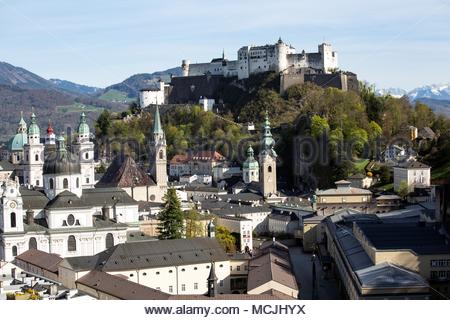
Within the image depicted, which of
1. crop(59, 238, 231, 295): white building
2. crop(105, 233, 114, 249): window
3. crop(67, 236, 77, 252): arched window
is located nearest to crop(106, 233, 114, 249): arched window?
crop(105, 233, 114, 249): window

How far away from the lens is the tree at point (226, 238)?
57.0 feet

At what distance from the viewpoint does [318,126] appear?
2825 centimetres

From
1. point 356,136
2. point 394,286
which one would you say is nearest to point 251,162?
point 356,136

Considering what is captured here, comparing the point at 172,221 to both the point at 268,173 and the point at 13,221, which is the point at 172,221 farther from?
the point at 268,173

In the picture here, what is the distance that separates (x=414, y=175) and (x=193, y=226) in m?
7.72

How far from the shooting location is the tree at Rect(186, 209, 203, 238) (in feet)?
58.7

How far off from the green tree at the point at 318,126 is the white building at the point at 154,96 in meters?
12.2

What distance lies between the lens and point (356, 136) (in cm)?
2753

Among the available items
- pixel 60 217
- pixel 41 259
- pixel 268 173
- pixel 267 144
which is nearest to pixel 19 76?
pixel 41 259

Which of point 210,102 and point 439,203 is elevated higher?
point 210,102

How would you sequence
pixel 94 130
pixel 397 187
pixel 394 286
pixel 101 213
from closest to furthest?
pixel 394 286 < pixel 101 213 < pixel 397 187 < pixel 94 130

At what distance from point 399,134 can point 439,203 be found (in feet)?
58.5
